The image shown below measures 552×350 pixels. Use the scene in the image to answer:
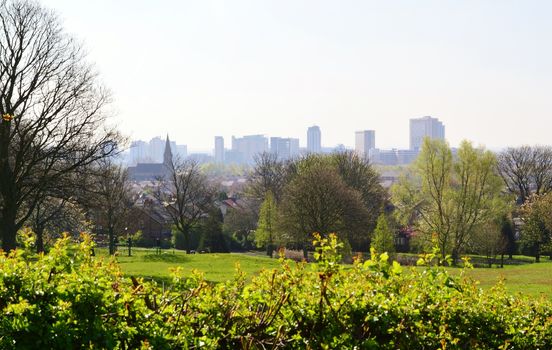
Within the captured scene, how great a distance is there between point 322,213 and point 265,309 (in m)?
36.2

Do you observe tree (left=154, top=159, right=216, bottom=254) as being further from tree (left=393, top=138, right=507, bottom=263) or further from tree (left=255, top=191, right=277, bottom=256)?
tree (left=393, top=138, right=507, bottom=263)

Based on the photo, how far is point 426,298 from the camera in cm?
597

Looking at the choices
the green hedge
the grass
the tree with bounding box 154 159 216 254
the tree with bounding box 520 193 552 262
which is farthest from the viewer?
the tree with bounding box 154 159 216 254

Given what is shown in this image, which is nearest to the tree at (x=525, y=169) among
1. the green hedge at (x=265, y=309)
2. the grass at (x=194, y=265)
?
the grass at (x=194, y=265)

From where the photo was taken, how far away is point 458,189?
4541cm

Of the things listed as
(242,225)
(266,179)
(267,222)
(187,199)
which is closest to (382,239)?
(267,222)

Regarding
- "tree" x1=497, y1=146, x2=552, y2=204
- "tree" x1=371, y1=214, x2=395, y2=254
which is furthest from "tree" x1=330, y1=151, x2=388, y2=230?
"tree" x1=497, y1=146, x2=552, y2=204

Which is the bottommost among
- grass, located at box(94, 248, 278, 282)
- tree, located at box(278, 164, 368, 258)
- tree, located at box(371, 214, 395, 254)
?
grass, located at box(94, 248, 278, 282)

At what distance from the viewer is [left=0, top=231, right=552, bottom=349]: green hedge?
4.41 meters

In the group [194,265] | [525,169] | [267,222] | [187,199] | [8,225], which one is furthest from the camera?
[525,169]

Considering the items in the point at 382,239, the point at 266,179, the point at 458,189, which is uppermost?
the point at 266,179

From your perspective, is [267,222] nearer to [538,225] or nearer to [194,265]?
Result: [194,265]

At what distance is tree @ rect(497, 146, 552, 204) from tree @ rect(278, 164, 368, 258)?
31.4 meters

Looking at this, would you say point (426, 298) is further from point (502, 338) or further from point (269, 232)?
point (269, 232)
